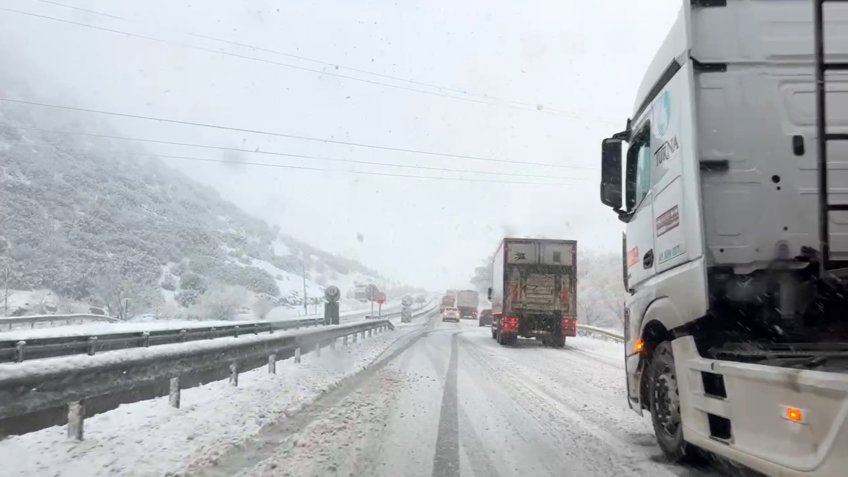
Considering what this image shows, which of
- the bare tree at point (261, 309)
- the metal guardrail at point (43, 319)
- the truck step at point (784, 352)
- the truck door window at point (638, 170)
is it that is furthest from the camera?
the bare tree at point (261, 309)

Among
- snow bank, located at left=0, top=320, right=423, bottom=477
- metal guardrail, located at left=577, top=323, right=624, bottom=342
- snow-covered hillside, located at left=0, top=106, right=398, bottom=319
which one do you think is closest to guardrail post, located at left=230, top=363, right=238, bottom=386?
snow bank, located at left=0, top=320, right=423, bottom=477

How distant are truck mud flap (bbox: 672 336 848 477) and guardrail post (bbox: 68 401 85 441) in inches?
187

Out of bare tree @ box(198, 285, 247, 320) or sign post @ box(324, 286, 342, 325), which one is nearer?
sign post @ box(324, 286, 342, 325)

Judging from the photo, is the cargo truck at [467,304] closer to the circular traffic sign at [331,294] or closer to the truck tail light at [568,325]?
the circular traffic sign at [331,294]

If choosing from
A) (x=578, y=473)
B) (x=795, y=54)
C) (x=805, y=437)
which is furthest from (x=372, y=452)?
(x=795, y=54)

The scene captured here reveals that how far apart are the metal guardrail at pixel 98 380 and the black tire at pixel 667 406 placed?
464 cm

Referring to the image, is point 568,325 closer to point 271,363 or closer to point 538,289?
point 538,289

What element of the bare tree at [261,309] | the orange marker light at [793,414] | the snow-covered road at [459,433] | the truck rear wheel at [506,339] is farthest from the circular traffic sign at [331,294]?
the orange marker light at [793,414]

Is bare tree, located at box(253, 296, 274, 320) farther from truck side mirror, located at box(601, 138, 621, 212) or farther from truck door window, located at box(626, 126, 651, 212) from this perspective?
truck door window, located at box(626, 126, 651, 212)

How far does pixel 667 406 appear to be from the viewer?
485 centimetres

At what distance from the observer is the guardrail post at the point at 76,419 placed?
4664 millimetres

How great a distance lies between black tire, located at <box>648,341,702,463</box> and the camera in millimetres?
4625

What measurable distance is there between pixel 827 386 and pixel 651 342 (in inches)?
102

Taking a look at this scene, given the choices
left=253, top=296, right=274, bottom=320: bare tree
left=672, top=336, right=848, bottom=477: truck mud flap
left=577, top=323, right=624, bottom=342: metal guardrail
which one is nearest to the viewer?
left=672, top=336, right=848, bottom=477: truck mud flap
